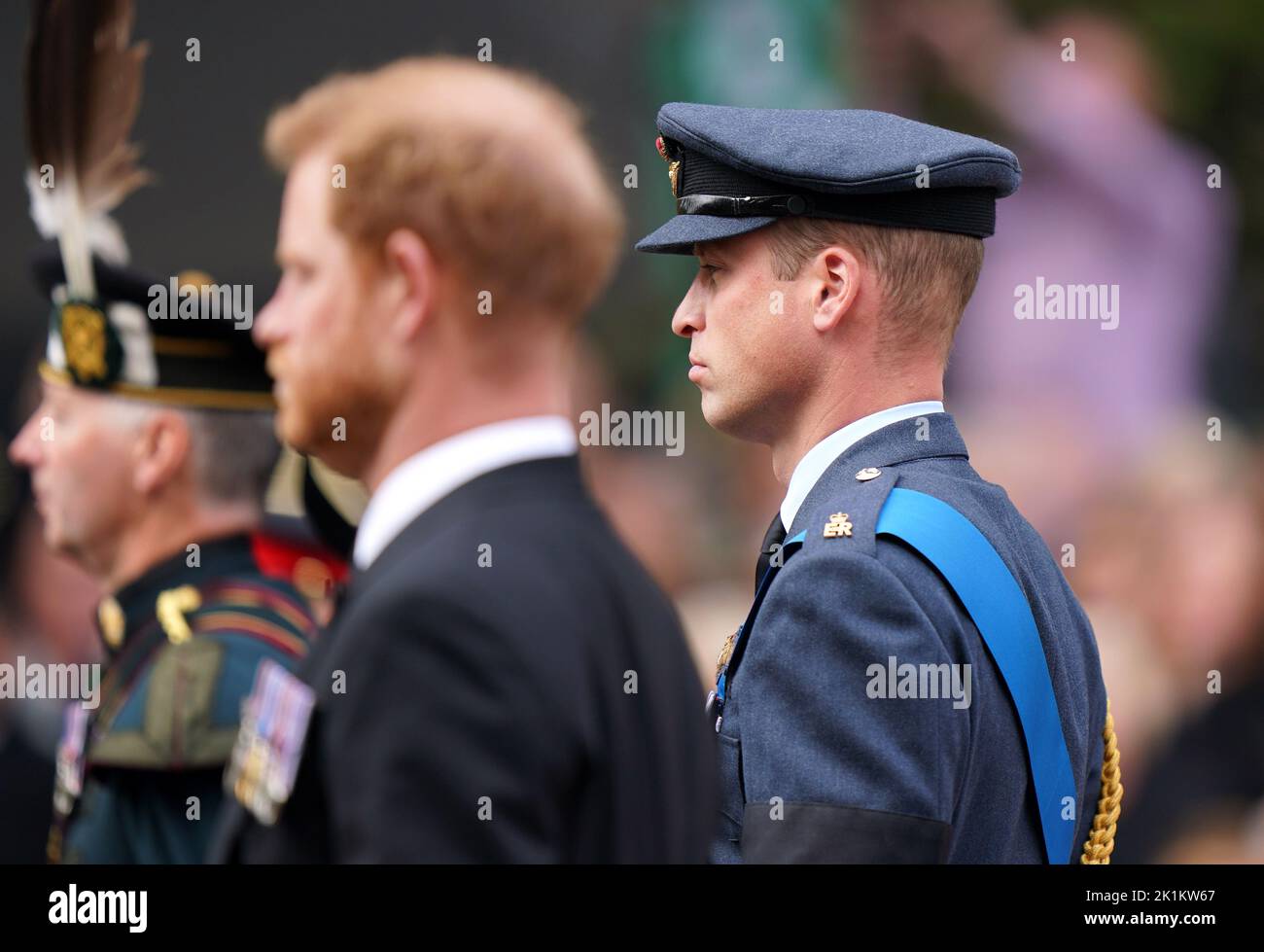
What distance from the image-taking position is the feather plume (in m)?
3.28

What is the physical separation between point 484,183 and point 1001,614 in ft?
2.90

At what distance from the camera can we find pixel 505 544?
5.53 ft

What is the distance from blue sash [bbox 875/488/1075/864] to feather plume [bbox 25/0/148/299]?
1.96 metres

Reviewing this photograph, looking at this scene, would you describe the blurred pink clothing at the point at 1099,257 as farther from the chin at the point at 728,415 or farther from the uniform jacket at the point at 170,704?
the chin at the point at 728,415

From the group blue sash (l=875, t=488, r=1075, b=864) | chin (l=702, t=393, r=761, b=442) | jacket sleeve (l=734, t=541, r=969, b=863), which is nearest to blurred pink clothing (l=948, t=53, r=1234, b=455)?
chin (l=702, t=393, r=761, b=442)

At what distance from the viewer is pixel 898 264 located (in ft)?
7.72

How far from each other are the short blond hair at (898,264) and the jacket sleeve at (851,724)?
1.23 feet

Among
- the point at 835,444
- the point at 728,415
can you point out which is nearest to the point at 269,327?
the point at 728,415

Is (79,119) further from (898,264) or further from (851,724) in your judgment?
(851,724)

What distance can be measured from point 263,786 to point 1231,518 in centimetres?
467

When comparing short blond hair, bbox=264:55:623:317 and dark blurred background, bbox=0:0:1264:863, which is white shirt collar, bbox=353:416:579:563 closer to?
short blond hair, bbox=264:55:623:317

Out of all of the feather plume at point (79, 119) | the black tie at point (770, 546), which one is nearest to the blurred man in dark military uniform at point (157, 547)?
the feather plume at point (79, 119)
